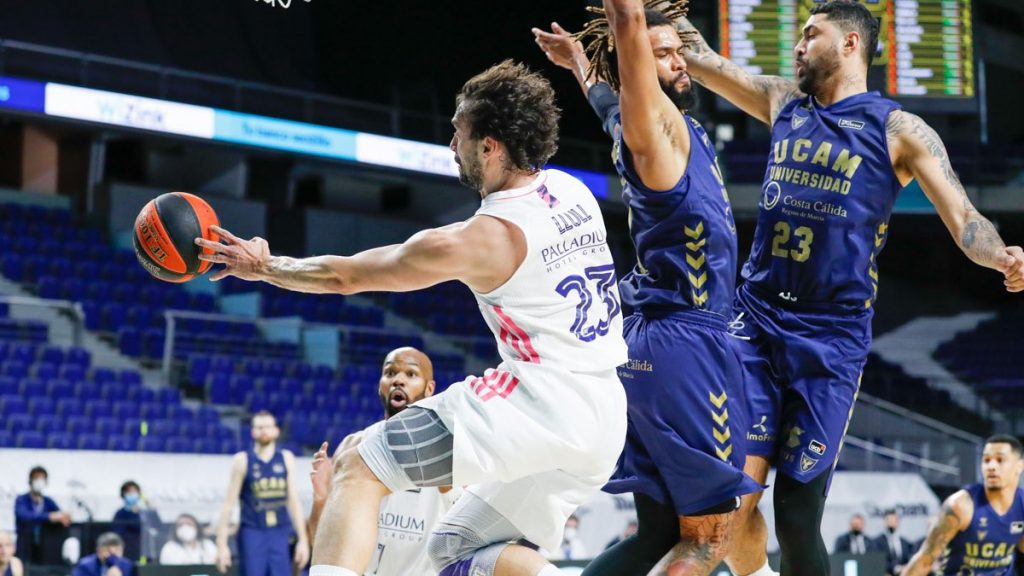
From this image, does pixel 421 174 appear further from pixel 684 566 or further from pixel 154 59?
pixel 684 566

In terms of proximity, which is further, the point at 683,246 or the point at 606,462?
the point at 683,246

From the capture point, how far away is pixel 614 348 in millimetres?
3557

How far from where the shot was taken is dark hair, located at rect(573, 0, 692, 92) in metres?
4.13

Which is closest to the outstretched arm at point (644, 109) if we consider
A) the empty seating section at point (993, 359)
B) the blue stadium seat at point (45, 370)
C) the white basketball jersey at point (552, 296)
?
the white basketball jersey at point (552, 296)

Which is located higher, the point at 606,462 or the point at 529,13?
the point at 529,13

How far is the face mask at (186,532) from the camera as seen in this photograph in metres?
10.7

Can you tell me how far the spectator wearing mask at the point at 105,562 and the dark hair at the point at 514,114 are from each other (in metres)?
6.86

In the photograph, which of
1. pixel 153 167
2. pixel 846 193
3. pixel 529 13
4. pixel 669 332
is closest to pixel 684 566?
pixel 669 332

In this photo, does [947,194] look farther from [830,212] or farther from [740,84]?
[740,84]

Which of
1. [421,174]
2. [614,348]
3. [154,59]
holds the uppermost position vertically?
[154,59]

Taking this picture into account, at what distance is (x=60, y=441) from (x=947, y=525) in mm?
8720

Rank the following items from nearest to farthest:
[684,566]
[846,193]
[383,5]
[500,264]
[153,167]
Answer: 1. [500,264]
2. [684,566]
3. [846,193]
4. [383,5]
5. [153,167]

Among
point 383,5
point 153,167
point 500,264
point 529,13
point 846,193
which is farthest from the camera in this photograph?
point 153,167

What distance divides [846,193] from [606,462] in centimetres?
133
